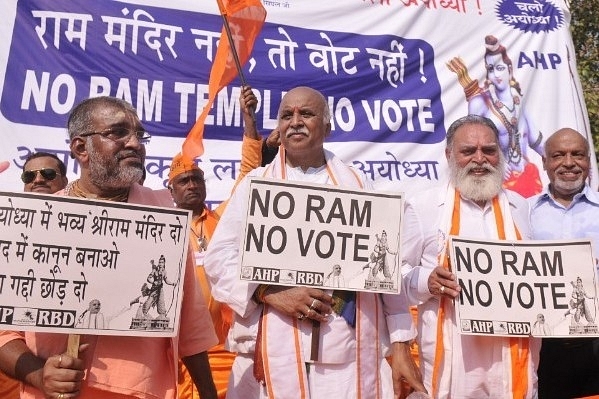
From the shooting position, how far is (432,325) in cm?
296

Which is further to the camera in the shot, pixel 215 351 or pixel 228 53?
pixel 228 53

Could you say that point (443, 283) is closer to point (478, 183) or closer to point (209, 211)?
point (478, 183)

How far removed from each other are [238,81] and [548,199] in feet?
7.70

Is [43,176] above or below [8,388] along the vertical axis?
above

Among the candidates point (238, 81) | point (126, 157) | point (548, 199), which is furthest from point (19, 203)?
point (238, 81)

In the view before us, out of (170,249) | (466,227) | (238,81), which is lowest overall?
(170,249)

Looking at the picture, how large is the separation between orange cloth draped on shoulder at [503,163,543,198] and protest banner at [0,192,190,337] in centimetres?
364

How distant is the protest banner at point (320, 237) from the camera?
253 cm

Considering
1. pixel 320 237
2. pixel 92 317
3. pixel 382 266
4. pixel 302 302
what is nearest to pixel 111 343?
pixel 92 317

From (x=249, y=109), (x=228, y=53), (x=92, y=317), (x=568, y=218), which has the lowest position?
(x=92, y=317)

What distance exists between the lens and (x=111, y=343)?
215 centimetres

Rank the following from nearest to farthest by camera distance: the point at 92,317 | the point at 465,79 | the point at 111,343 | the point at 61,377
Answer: the point at 61,377
the point at 92,317
the point at 111,343
the point at 465,79

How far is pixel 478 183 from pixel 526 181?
245 cm

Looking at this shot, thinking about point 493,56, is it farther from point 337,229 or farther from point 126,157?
point 126,157
